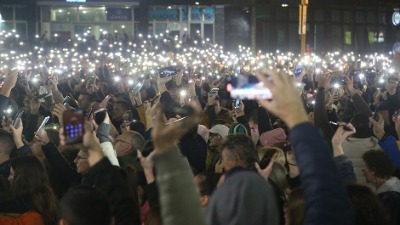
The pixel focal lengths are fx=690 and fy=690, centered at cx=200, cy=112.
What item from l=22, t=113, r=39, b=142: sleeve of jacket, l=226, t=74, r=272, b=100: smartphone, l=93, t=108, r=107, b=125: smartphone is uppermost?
l=226, t=74, r=272, b=100: smartphone

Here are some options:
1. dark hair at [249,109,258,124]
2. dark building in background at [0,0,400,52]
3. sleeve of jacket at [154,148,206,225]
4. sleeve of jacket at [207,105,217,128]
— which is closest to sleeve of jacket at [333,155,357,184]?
sleeve of jacket at [154,148,206,225]

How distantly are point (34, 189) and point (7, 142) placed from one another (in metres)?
1.65

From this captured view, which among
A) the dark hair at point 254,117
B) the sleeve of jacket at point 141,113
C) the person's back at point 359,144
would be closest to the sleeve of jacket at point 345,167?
the person's back at point 359,144

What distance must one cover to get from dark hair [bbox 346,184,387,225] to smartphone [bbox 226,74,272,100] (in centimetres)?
79

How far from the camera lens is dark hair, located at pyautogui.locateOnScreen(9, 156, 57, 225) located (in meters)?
4.53

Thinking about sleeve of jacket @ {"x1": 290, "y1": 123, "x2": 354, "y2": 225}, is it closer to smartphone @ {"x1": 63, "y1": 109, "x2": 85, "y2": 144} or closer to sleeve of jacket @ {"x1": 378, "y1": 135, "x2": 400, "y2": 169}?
smartphone @ {"x1": 63, "y1": 109, "x2": 85, "y2": 144}

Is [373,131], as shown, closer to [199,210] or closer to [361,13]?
[199,210]

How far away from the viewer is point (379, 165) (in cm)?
555

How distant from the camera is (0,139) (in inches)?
241

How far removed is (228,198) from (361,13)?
48.1 m

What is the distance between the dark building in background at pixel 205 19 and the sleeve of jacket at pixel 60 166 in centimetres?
3227

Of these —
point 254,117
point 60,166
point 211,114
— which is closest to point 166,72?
point 211,114

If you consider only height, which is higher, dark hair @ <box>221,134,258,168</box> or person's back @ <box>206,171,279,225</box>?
person's back @ <box>206,171,279,225</box>

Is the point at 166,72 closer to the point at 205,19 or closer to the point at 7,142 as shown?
the point at 7,142
